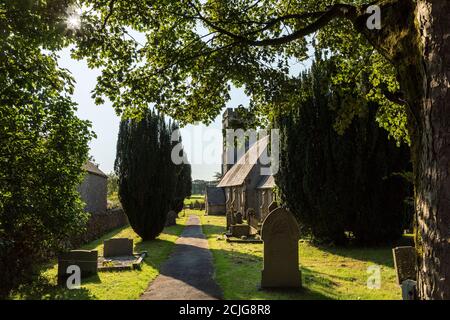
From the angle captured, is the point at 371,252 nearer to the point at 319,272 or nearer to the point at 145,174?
the point at 319,272

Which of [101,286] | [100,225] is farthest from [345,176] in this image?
[100,225]

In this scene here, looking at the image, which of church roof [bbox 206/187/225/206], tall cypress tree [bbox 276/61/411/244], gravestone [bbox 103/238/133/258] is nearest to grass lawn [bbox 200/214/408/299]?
tall cypress tree [bbox 276/61/411/244]

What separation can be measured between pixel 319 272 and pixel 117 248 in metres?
9.10

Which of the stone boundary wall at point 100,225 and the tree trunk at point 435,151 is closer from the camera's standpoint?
the tree trunk at point 435,151

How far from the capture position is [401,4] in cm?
501

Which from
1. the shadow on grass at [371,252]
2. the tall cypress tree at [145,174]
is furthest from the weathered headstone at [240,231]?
the shadow on grass at [371,252]

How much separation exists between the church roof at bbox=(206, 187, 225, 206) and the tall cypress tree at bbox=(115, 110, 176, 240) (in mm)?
29395

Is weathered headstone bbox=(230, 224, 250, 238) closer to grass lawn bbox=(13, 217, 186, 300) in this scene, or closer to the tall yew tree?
grass lawn bbox=(13, 217, 186, 300)

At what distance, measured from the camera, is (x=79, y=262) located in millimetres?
11570

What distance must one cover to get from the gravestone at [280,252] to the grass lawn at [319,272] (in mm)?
401

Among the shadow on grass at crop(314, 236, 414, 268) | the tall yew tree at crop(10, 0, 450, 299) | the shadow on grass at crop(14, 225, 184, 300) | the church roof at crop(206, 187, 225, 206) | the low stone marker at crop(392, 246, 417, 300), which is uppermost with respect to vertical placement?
the tall yew tree at crop(10, 0, 450, 299)

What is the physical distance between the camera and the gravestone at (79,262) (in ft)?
36.9

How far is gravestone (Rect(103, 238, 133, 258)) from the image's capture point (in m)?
15.9

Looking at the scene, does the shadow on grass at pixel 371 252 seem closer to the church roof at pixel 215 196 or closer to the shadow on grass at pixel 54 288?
the shadow on grass at pixel 54 288
